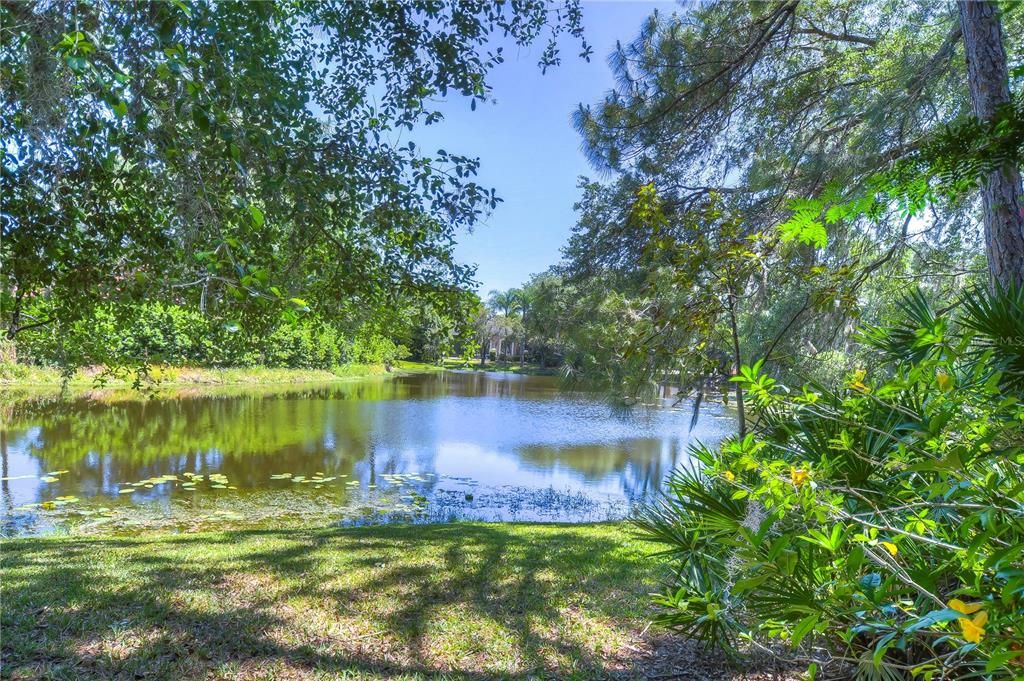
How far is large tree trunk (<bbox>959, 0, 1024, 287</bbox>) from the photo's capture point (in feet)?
7.33

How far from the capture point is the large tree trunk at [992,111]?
7.33 feet

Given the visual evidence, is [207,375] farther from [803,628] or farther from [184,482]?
[803,628]

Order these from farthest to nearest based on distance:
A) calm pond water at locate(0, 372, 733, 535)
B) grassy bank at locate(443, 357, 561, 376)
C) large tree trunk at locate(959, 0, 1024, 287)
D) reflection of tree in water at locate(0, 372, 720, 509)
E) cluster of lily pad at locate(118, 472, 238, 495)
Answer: grassy bank at locate(443, 357, 561, 376) < reflection of tree in water at locate(0, 372, 720, 509) < cluster of lily pad at locate(118, 472, 238, 495) < calm pond water at locate(0, 372, 733, 535) < large tree trunk at locate(959, 0, 1024, 287)

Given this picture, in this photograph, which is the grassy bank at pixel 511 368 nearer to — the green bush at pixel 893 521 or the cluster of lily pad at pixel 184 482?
the cluster of lily pad at pixel 184 482

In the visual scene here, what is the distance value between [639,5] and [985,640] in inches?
243

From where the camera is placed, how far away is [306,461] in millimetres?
9609

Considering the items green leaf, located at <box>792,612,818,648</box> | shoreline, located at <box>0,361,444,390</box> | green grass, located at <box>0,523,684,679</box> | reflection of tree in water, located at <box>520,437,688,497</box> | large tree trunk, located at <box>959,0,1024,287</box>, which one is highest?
large tree trunk, located at <box>959,0,1024,287</box>

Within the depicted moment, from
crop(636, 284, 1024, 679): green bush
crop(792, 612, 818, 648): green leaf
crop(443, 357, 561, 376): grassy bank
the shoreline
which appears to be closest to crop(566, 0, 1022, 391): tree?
crop(636, 284, 1024, 679): green bush

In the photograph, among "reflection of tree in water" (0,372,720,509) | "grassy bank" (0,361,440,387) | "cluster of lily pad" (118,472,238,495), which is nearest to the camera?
"cluster of lily pad" (118,472,238,495)

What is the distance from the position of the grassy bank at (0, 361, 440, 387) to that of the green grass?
23.1 ft

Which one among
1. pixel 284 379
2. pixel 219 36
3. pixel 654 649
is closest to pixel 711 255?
pixel 654 649

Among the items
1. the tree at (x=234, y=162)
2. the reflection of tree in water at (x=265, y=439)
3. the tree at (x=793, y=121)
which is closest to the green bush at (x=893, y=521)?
the tree at (x=234, y=162)

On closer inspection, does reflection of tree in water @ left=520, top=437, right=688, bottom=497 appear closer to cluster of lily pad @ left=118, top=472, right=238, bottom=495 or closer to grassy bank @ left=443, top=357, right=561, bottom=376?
cluster of lily pad @ left=118, top=472, right=238, bottom=495

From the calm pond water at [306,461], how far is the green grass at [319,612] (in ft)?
7.90
